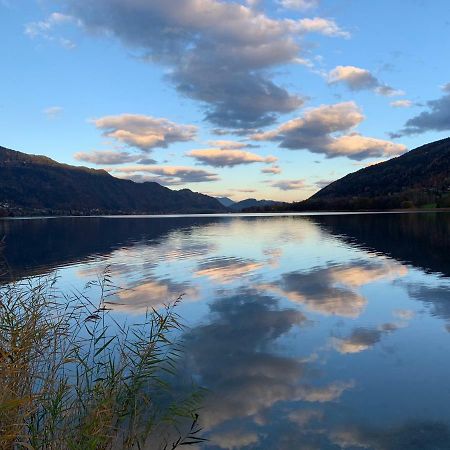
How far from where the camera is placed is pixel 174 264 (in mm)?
42594

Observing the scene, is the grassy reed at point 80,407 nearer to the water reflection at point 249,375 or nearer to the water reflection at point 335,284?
the water reflection at point 249,375

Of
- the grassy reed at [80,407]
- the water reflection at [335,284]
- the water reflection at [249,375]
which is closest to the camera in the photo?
the grassy reed at [80,407]

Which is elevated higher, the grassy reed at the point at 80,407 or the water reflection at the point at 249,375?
the grassy reed at the point at 80,407

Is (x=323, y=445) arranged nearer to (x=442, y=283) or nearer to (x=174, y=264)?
(x=442, y=283)

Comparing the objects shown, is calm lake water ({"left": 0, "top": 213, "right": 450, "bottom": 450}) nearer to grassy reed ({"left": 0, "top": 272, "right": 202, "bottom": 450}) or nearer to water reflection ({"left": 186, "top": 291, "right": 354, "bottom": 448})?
water reflection ({"left": 186, "top": 291, "right": 354, "bottom": 448})

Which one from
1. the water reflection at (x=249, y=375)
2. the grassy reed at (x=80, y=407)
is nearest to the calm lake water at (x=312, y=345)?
the water reflection at (x=249, y=375)

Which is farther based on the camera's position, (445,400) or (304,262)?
(304,262)

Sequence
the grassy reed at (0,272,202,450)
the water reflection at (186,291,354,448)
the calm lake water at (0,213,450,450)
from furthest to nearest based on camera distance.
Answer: the water reflection at (186,291,354,448) < the calm lake water at (0,213,450,450) < the grassy reed at (0,272,202,450)

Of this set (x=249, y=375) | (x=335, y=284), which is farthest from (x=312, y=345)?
(x=335, y=284)

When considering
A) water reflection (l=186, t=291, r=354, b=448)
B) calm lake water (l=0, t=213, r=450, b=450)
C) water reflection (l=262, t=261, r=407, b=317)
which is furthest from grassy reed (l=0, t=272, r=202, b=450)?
A: water reflection (l=262, t=261, r=407, b=317)

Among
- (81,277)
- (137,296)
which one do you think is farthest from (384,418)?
(81,277)

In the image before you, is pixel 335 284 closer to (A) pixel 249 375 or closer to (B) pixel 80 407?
(A) pixel 249 375

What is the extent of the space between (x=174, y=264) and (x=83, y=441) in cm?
3433

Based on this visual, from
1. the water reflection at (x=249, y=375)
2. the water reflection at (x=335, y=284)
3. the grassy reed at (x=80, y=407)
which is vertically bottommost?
→ the water reflection at (x=249, y=375)
